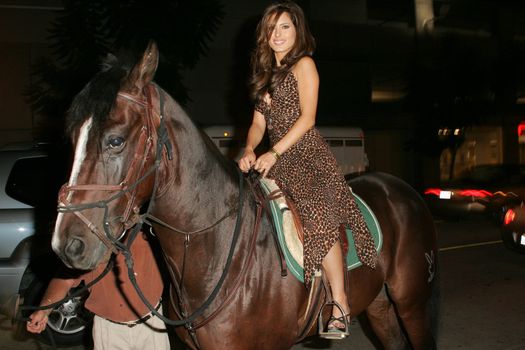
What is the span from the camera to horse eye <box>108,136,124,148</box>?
2207 mm

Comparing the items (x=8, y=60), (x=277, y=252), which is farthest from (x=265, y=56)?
(x=8, y=60)

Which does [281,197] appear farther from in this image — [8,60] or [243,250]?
[8,60]

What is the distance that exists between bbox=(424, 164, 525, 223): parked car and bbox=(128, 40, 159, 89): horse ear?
36.9 feet

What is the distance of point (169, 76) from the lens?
943 centimetres

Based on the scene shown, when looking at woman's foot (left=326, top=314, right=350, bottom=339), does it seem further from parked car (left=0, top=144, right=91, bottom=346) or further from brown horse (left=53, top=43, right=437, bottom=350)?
parked car (left=0, top=144, right=91, bottom=346)

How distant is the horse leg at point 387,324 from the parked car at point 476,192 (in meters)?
8.78

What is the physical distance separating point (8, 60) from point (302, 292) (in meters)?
14.8

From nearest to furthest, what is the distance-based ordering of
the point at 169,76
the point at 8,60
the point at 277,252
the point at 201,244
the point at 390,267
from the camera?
the point at 201,244 < the point at 277,252 < the point at 390,267 < the point at 169,76 < the point at 8,60

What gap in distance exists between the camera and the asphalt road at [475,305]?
5219 mm

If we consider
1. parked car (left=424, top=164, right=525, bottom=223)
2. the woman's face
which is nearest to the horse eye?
the woman's face

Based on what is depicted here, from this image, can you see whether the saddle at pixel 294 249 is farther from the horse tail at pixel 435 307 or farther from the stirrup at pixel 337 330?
the horse tail at pixel 435 307

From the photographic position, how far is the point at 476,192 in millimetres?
12742

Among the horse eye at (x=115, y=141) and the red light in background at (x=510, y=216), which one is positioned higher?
the horse eye at (x=115, y=141)

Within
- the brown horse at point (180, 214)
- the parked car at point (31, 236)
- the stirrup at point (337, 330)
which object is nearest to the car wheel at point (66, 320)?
the parked car at point (31, 236)
